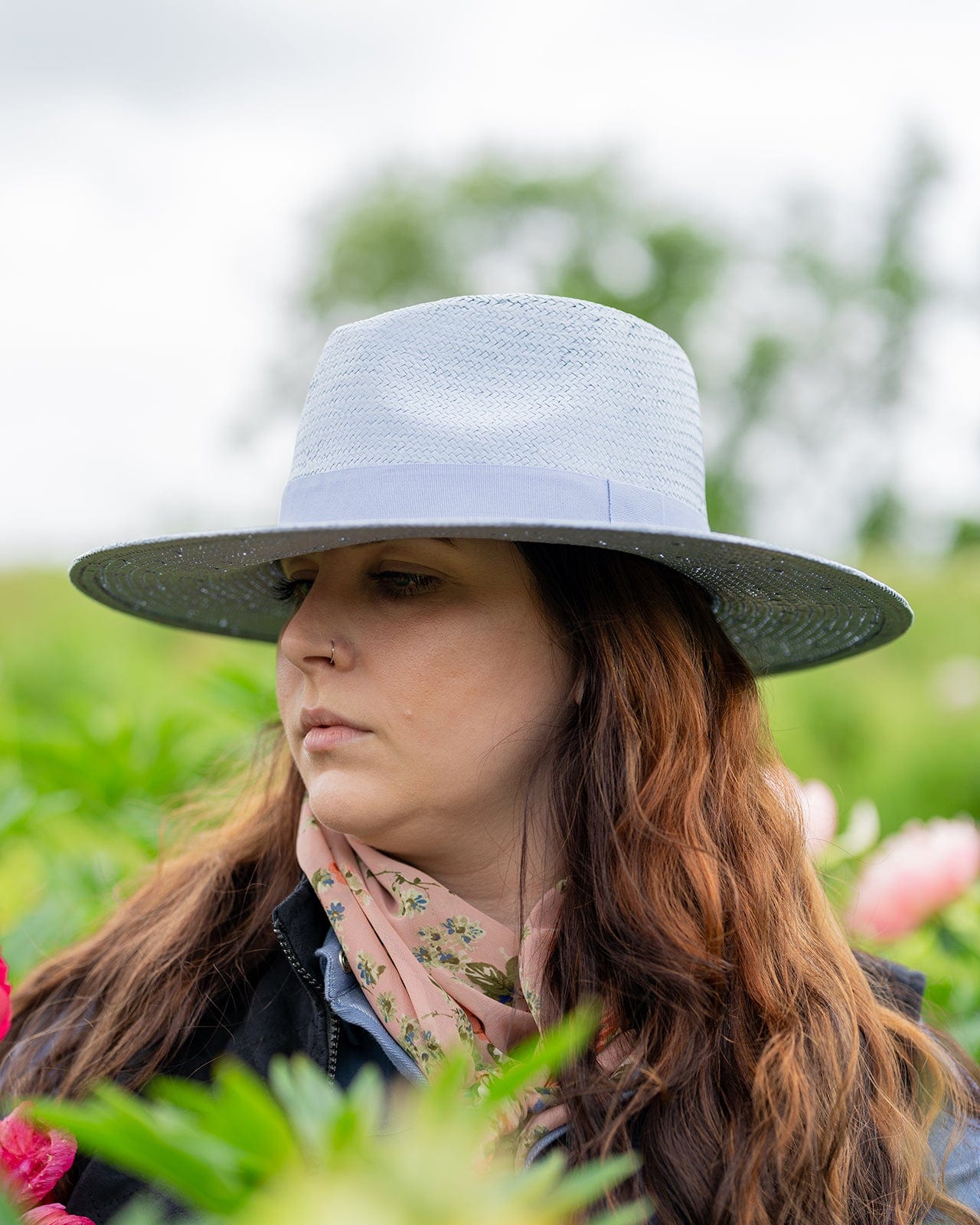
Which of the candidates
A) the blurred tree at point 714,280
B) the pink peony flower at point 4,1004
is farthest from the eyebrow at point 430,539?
the blurred tree at point 714,280

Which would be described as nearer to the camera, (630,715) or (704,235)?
(630,715)

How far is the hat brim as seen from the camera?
1340 millimetres

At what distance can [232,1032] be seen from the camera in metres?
1.62

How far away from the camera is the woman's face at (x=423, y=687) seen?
4.74 ft

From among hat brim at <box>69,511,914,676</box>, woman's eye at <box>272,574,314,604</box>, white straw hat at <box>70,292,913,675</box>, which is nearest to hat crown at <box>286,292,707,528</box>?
white straw hat at <box>70,292,913,675</box>

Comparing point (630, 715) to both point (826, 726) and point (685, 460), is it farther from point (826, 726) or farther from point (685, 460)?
A: point (826, 726)

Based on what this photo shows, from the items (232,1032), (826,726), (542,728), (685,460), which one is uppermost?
(685,460)

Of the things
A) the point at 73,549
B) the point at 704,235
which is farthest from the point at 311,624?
the point at 704,235

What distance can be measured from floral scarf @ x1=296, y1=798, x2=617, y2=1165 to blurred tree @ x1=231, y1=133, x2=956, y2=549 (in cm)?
2591

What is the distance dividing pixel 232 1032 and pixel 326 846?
274 mm

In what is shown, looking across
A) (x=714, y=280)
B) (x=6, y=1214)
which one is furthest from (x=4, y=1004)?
(x=714, y=280)

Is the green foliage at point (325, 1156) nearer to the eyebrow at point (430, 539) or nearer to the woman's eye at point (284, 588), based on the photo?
the eyebrow at point (430, 539)

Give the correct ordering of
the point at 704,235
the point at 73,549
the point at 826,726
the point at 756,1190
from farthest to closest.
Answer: the point at 704,235
the point at 73,549
the point at 826,726
the point at 756,1190

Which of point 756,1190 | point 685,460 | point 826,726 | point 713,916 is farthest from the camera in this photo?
point 826,726
